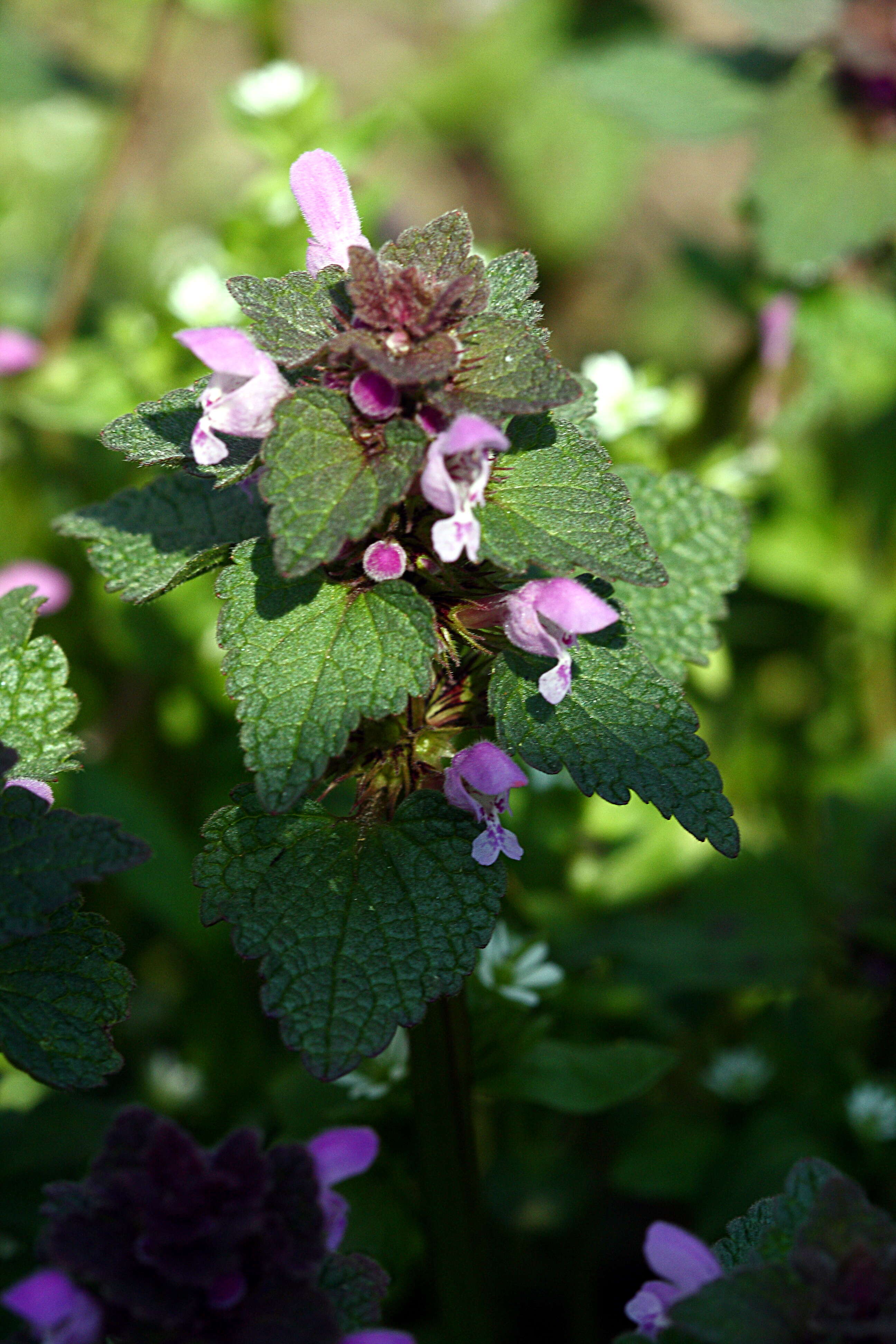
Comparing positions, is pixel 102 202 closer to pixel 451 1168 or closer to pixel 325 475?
pixel 325 475

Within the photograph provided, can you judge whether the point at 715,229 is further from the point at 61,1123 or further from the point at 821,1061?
the point at 61,1123

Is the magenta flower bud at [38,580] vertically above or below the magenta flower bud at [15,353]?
below

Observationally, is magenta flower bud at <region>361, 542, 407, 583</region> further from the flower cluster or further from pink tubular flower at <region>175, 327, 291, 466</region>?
the flower cluster

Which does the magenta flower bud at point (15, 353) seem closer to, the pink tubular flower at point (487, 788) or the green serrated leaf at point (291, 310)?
the green serrated leaf at point (291, 310)

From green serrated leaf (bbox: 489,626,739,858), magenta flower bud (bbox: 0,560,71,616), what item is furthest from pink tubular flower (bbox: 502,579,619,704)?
magenta flower bud (bbox: 0,560,71,616)

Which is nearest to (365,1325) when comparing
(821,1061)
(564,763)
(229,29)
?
(564,763)

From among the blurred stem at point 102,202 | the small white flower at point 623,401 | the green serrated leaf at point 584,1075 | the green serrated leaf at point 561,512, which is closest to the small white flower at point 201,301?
the blurred stem at point 102,202

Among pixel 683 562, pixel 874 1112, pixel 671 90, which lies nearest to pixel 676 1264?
pixel 683 562
